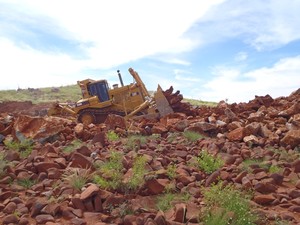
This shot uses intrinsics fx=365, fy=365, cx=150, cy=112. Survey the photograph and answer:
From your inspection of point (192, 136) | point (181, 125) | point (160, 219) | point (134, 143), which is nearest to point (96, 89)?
point (181, 125)

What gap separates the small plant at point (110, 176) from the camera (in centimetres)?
554

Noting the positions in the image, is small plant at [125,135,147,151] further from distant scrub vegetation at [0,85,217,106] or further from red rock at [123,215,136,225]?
distant scrub vegetation at [0,85,217,106]

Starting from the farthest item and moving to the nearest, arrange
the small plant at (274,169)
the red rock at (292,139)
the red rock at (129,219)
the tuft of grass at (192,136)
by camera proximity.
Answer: the tuft of grass at (192,136) → the red rock at (292,139) → the small plant at (274,169) → the red rock at (129,219)

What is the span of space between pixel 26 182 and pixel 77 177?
1018 mm

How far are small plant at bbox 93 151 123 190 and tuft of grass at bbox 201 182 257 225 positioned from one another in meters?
1.39

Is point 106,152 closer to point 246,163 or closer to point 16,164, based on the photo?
point 16,164

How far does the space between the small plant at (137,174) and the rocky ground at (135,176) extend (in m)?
0.02

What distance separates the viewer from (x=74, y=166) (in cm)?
647

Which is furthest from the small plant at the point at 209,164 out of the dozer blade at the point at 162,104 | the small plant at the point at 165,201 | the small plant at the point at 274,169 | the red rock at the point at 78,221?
the dozer blade at the point at 162,104

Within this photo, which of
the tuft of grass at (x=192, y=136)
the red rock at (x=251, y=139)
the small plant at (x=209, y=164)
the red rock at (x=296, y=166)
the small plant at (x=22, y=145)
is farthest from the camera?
the tuft of grass at (x=192, y=136)

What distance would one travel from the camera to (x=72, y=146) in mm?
8609

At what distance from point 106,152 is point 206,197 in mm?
3177

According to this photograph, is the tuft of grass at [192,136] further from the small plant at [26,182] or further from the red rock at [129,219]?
the red rock at [129,219]

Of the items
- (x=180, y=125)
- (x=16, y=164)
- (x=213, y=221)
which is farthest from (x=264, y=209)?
(x=180, y=125)
